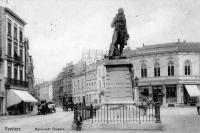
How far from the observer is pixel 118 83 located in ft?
54.3

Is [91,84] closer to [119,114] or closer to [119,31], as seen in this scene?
[119,31]

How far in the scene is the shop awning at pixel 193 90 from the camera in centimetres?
5391

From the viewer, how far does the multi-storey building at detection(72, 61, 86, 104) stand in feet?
285

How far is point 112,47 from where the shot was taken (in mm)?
17469

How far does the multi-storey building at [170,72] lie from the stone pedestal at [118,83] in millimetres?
39154

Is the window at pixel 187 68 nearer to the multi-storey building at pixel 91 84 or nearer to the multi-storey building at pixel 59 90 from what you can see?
the multi-storey building at pixel 91 84

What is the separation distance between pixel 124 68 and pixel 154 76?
140ft

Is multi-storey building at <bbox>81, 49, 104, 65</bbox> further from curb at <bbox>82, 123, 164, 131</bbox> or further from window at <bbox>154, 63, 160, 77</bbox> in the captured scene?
curb at <bbox>82, 123, 164, 131</bbox>

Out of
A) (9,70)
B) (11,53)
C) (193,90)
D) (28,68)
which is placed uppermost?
(11,53)

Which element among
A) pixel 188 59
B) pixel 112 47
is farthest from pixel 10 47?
pixel 188 59

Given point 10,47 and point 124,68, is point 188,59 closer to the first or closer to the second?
point 10,47

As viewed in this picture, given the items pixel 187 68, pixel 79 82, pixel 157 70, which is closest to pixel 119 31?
pixel 187 68

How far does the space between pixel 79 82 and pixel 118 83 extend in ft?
243

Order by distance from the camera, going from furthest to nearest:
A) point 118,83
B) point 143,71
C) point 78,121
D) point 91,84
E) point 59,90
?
point 59,90, point 91,84, point 143,71, point 118,83, point 78,121
